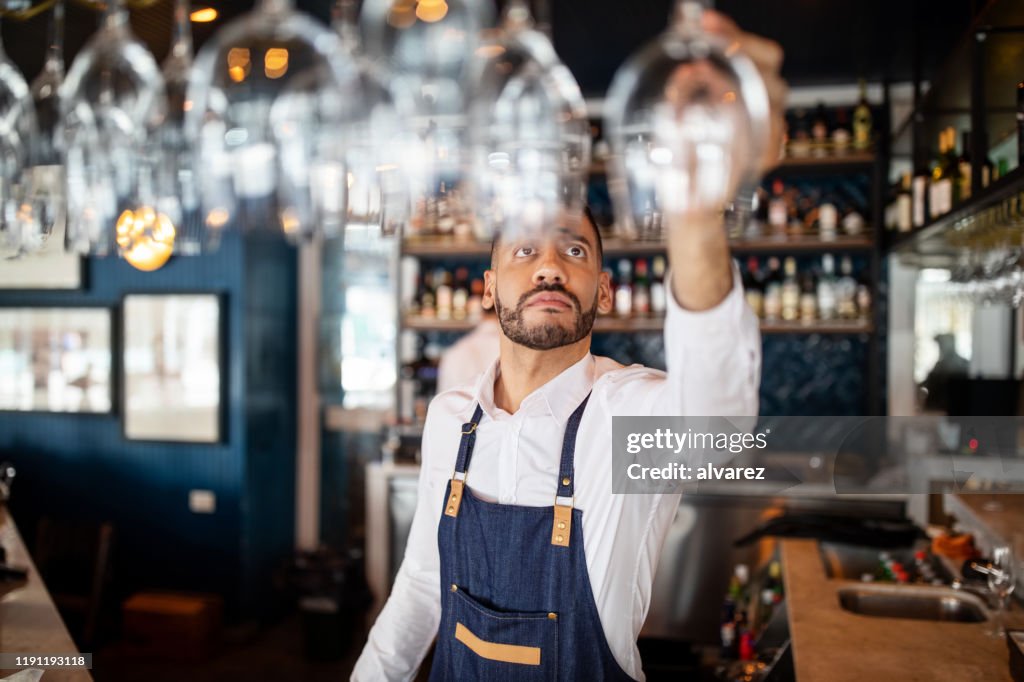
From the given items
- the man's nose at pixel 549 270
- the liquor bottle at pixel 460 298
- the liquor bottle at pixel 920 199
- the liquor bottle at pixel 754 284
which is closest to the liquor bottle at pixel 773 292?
the liquor bottle at pixel 754 284

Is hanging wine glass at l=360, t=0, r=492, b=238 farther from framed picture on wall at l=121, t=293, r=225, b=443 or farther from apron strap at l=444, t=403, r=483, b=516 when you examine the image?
framed picture on wall at l=121, t=293, r=225, b=443

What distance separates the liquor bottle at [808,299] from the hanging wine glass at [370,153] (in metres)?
3.50

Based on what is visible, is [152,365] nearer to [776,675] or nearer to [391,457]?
[391,457]

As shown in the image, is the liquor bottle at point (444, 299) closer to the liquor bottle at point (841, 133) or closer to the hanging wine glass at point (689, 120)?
the liquor bottle at point (841, 133)

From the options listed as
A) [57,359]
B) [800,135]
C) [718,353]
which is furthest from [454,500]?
[57,359]

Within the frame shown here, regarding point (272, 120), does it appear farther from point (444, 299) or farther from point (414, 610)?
point (444, 299)

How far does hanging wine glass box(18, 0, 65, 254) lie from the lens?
1.27 m

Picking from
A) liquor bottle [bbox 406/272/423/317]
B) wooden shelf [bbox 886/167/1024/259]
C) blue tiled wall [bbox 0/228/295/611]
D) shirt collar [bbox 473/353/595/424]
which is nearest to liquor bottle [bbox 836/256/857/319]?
wooden shelf [bbox 886/167/1024/259]

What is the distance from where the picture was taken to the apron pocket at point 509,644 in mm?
1425

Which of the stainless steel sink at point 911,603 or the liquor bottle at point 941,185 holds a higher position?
the liquor bottle at point 941,185

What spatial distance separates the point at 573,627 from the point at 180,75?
104 centimetres

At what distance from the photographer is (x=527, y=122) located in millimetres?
1060

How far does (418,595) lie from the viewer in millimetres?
1617

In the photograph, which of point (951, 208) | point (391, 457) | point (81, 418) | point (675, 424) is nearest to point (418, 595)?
point (675, 424)
